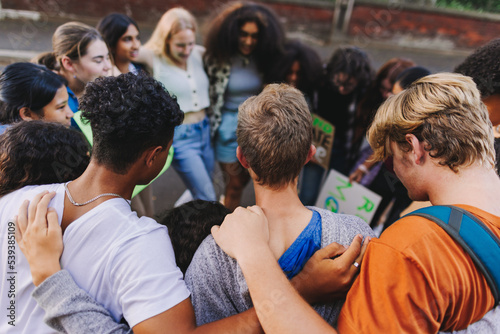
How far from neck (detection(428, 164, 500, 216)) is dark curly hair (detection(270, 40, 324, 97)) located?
195 cm

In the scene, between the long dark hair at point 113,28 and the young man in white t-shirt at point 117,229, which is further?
the long dark hair at point 113,28

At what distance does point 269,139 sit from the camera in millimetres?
1209

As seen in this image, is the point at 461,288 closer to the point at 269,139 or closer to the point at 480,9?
the point at 269,139

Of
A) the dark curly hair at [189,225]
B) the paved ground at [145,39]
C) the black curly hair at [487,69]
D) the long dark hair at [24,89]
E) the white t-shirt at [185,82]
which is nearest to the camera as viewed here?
the dark curly hair at [189,225]

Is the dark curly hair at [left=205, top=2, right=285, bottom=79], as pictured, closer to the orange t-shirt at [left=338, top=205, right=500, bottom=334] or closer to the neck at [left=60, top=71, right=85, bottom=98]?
the neck at [left=60, top=71, right=85, bottom=98]

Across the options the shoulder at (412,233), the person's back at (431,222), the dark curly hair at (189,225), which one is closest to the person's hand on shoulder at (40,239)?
the dark curly hair at (189,225)

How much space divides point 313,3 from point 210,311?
9.70 metres

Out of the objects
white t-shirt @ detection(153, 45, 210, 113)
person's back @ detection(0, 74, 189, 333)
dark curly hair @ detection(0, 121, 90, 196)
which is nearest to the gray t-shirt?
person's back @ detection(0, 74, 189, 333)

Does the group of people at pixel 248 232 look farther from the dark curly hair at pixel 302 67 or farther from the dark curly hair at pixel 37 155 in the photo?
the dark curly hair at pixel 302 67

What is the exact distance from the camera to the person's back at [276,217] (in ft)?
3.85

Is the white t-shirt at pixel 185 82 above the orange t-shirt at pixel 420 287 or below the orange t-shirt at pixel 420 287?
below

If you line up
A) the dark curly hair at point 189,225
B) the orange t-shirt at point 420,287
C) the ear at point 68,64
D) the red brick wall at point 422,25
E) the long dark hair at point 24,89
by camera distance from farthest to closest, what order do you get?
1. the red brick wall at point 422,25
2. the ear at point 68,64
3. the long dark hair at point 24,89
4. the dark curly hair at point 189,225
5. the orange t-shirt at point 420,287

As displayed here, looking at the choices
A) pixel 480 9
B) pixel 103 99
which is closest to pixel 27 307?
pixel 103 99

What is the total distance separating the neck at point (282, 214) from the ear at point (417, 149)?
436 millimetres
